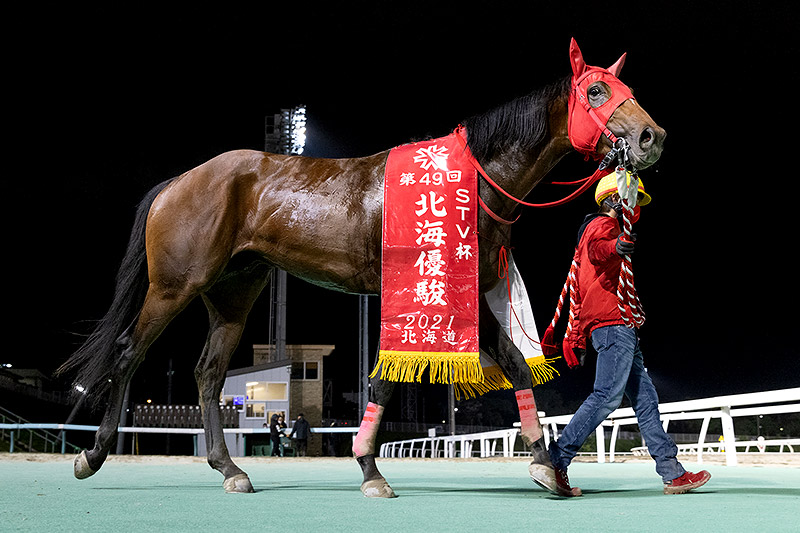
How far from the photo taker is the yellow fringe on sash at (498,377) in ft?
14.3

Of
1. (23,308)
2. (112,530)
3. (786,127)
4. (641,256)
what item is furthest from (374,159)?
(23,308)

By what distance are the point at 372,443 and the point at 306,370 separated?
1075 inches

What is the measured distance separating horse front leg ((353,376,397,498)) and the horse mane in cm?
147

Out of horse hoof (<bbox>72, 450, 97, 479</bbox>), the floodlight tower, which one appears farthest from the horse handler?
the floodlight tower

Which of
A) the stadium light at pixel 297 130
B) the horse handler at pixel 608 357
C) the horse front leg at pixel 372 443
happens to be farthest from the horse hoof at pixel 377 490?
the stadium light at pixel 297 130

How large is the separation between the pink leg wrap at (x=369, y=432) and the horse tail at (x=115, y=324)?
5.88ft

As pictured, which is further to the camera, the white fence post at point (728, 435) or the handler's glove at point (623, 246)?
the white fence post at point (728, 435)

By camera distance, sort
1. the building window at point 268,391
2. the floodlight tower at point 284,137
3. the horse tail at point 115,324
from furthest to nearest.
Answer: the building window at point 268,391 < the floodlight tower at point 284,137 < the horse tail at point 115,324

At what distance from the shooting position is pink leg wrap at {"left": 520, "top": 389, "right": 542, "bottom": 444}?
3.88m

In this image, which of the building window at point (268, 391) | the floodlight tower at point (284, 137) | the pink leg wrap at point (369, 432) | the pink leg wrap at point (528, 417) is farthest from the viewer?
the building window at point (268, 391)

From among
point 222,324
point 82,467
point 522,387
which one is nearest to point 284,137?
point 222,324

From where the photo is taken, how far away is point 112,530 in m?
2.48

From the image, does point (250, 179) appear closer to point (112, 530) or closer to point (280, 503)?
point (280, 503)

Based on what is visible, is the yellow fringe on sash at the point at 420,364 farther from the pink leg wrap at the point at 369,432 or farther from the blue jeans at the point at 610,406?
the blue jeans at the point at 610,406
